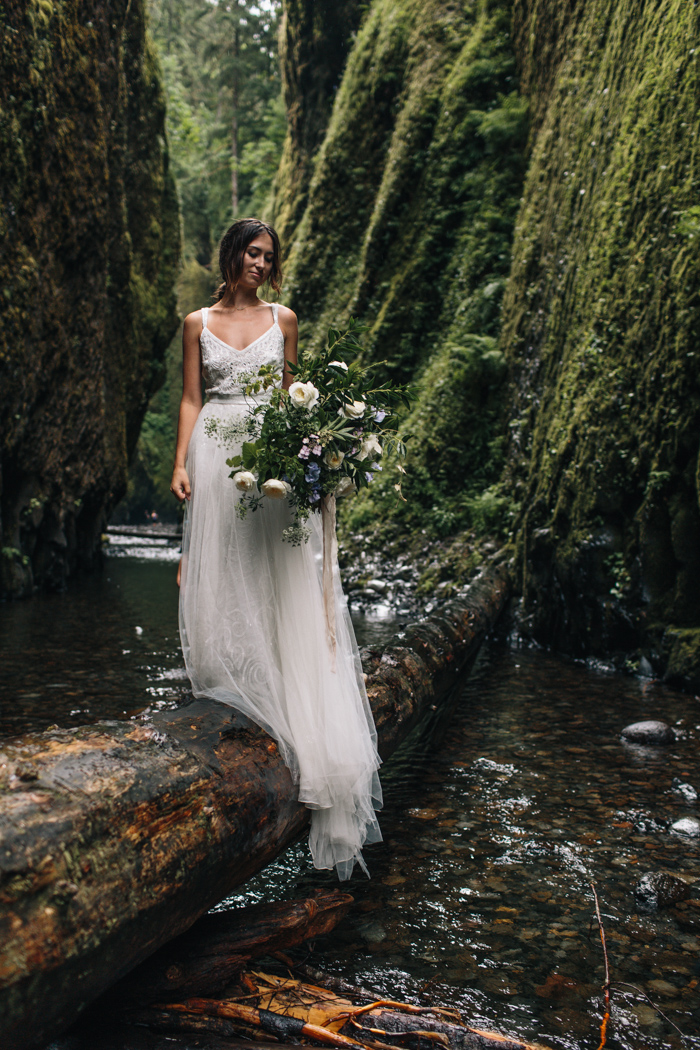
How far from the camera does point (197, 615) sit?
310 cm

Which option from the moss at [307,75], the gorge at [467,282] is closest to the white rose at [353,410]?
the gorge at [467,282]

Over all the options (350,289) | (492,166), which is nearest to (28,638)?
(492,166)

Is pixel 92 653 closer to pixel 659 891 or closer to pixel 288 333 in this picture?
pixel 288 333

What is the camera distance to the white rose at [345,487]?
3066mm

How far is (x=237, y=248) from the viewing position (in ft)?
11.3

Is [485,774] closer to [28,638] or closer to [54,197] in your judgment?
[28,638]

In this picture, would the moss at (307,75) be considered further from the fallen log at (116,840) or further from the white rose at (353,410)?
the fallen log at (116,840)

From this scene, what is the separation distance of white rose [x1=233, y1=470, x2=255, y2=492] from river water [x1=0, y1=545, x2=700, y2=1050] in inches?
66.2

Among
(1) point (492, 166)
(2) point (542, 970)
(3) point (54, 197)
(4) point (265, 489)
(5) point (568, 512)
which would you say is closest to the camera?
(2) point (542, 970)

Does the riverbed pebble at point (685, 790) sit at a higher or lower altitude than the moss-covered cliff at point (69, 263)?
lower

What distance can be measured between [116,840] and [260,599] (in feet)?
4.76

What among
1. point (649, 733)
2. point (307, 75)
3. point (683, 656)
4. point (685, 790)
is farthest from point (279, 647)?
point (307, 75)

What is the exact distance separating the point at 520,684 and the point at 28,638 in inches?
214

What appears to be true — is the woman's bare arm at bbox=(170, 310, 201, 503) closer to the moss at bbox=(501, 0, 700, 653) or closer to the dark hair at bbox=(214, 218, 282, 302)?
the dark hair at bbox=(214, 218, 282, 302)
